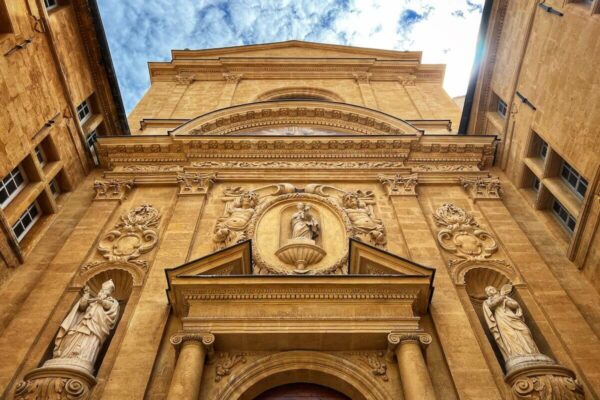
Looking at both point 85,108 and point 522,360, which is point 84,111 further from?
point 522,360


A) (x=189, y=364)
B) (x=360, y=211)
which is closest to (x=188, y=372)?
(x=189, y=364)

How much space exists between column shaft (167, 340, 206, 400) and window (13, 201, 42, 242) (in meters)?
6.61

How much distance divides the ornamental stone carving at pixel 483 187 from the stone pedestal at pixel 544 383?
20.8ft

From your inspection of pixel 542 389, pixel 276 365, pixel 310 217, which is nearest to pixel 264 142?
pixel 310 217

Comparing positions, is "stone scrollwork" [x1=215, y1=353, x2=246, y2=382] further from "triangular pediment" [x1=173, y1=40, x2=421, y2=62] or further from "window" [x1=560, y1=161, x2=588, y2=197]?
"triangular pediment" [x1=173, y1=40, x2=421, y2=62]

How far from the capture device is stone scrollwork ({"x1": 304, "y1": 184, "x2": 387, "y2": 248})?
40.5 feet

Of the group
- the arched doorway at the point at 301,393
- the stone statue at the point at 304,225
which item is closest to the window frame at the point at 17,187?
the stone statue at the point at 304,225

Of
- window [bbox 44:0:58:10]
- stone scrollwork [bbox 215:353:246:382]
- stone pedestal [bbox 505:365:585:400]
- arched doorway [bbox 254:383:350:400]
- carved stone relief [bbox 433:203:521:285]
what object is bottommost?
stone pedestal [bbox 505:365:585:400]

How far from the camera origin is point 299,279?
32.2 ft

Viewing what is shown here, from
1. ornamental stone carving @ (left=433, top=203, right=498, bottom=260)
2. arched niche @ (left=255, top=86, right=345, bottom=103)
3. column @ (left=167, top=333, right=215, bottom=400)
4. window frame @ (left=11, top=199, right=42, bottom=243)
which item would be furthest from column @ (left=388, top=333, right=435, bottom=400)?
arched niche @ (left=255, top=86, right=345, bottom=103)

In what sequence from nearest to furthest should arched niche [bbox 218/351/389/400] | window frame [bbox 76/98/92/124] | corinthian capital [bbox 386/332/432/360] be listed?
arched niche [bbox 218/351/389/400] < corinthian capital [bbox 386/332/432/360] < window frame [bbox 76/98/92/124]

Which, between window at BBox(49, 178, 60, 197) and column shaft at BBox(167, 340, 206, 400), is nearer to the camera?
column shaft at BBox(167, 340, 206, 400)

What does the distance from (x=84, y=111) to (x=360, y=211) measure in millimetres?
10925

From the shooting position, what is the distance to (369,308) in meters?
9.65
